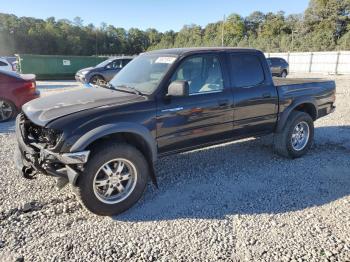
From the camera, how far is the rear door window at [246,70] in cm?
474

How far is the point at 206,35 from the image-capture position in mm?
95125

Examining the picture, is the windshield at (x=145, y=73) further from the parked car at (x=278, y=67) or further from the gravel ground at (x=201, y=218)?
the parked car at (x=278, y=67)

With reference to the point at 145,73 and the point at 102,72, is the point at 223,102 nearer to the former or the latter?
the point at 145,73

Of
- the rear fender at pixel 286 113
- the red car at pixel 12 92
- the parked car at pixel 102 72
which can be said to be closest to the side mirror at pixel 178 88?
the rear fender at pixel 286 113

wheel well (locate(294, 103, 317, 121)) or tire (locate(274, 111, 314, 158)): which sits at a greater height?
wheel well (locate(294, 103, 317, 121))

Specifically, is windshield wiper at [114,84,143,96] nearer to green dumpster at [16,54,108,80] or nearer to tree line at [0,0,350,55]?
green dumpster at [16,54,108,80]

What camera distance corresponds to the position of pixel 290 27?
7188cm

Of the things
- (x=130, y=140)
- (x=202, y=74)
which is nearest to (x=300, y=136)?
(x=202, y=74)

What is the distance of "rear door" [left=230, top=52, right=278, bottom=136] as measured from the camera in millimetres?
4734

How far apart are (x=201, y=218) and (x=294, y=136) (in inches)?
112

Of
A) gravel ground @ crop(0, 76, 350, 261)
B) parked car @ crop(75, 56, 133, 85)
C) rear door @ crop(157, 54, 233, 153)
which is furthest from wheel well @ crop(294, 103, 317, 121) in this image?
parked car @ crop(75, 56, 133, 85)

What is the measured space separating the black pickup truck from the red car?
462cm

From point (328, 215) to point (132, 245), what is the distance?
2317 millimetres

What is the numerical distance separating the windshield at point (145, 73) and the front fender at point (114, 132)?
0.57 m
